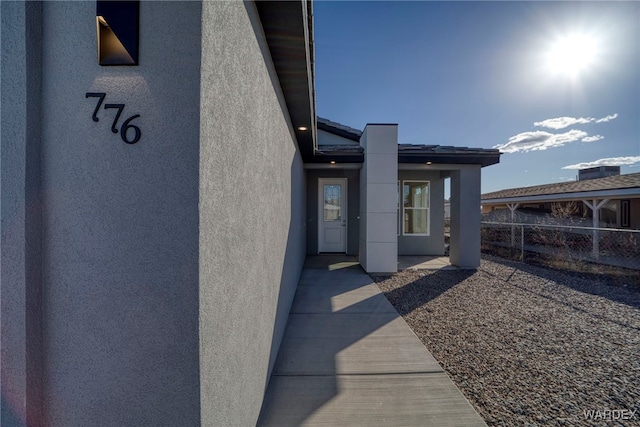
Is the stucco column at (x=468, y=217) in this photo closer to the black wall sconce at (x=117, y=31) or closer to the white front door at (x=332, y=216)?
the white front door at (x=332, y=216)

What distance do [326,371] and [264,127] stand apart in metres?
2.60

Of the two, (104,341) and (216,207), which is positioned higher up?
(216,207)

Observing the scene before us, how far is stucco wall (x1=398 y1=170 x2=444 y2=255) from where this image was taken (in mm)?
9102

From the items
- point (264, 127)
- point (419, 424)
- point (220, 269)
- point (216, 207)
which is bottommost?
point (419, 424)

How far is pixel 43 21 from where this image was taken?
1150mm

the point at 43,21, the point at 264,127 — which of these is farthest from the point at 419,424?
the point at 43,21

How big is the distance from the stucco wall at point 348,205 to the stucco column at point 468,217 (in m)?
3.22

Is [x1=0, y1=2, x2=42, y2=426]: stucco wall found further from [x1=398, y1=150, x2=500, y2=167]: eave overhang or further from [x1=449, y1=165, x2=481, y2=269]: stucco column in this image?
[x1=449, y1=165, x2=481, y2=269]: stucco column

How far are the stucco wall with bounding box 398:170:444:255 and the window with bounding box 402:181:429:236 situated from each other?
16 centimetres

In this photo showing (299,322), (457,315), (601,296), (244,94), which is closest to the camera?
(244,94)

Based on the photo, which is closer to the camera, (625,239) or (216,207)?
(216,207)

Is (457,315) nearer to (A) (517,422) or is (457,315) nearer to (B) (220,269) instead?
(A) (517,422)

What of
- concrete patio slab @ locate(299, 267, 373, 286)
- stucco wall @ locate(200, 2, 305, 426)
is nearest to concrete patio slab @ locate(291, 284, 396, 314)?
concrete patio slab @ locate(299, 267, 373, 286)

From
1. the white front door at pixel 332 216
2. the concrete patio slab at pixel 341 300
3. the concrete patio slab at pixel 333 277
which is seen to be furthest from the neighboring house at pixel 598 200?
the concrete patio slab at pixel 341 300
